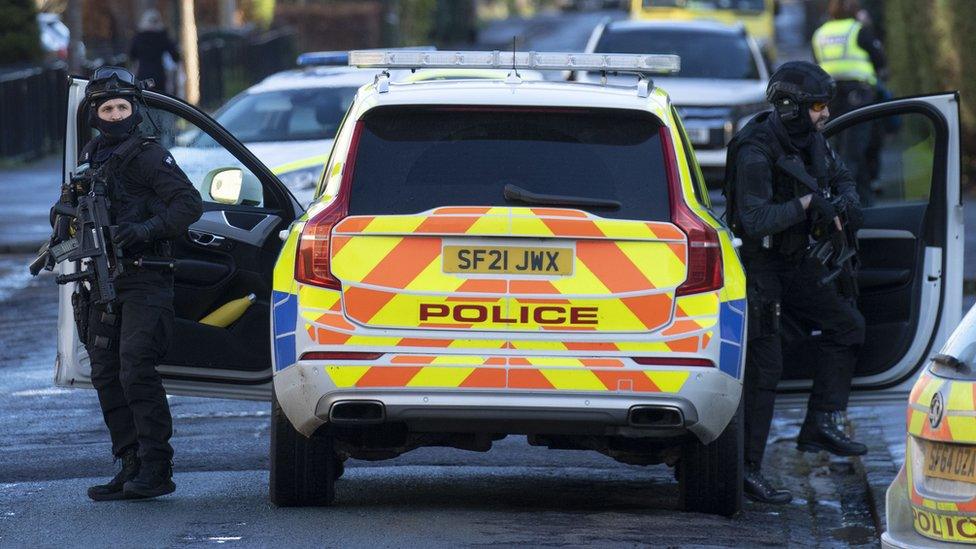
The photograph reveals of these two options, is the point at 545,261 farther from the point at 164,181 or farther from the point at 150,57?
the point at 150,57

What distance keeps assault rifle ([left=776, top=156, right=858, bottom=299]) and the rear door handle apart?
2270 mm

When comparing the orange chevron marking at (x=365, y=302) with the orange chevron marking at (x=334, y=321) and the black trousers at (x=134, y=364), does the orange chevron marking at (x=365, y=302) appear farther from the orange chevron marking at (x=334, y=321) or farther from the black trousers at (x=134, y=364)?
the black trousers at (x=134, y=364)

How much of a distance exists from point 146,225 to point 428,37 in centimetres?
4051

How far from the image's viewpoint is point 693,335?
655 cm

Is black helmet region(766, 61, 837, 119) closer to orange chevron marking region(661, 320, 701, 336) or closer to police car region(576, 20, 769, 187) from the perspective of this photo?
orange chevron marking region(661, 320, 701, 336)

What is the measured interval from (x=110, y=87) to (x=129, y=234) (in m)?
0.57

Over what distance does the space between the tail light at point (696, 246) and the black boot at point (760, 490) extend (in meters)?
1.57

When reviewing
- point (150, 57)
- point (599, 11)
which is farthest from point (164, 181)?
point (599, 11)

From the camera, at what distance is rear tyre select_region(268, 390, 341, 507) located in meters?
7.00

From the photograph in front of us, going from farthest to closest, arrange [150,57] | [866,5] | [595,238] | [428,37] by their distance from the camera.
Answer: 1. [428,37]
2. [866,5]
3. [150,57]
4. [595,238]

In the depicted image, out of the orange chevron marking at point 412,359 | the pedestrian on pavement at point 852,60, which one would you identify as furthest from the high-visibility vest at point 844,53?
the orange chevron marking at point 412,359

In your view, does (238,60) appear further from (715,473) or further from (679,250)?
(679,250)

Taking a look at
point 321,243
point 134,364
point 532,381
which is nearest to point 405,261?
point 321,243

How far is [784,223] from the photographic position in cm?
760
